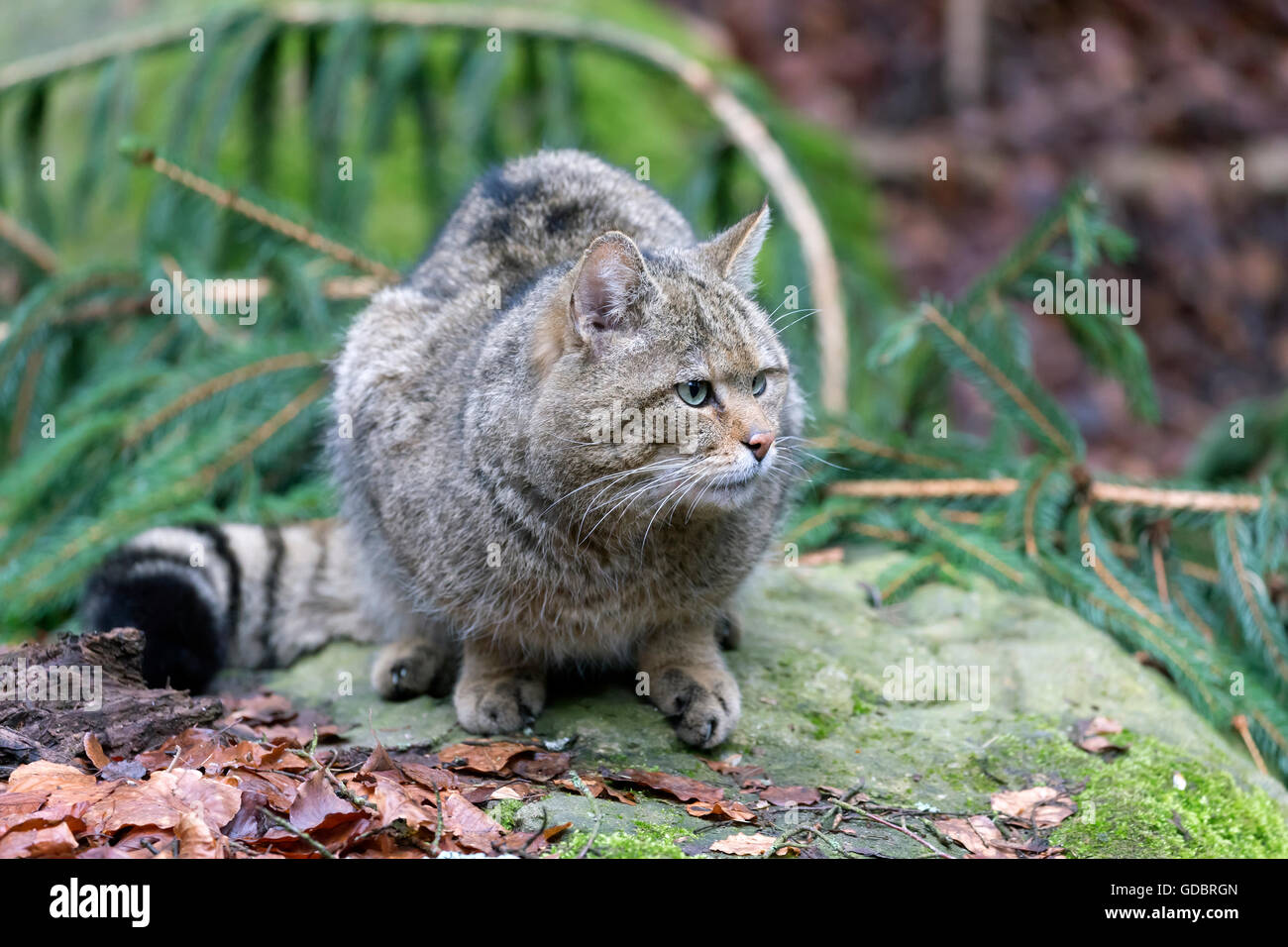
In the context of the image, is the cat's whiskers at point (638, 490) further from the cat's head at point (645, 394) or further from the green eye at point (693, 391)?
the green eye at point (693, 391)

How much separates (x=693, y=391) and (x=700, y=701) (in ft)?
3.07

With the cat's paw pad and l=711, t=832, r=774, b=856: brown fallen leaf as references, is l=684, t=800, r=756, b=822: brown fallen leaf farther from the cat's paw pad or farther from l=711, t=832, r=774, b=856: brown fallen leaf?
the cat's paw pad

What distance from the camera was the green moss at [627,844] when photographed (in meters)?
2.72

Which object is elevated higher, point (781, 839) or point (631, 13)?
point (631, 13)

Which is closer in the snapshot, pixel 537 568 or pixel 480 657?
pixel 537 568

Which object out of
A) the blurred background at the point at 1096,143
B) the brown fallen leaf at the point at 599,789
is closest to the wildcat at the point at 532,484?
the brown fallen leaf at the point at 599,789

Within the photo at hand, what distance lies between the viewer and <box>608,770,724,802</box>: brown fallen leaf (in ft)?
10.3

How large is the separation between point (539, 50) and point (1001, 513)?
12.3 ft

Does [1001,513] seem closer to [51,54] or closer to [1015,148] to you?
[51,54]

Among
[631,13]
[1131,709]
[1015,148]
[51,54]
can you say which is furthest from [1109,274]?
[51,54]

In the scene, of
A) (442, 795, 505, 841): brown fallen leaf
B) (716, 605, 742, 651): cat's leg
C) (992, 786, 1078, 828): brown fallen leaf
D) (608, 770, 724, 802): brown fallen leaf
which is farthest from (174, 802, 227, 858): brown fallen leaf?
(992, 786, 1078, 828): brown fallen leaf

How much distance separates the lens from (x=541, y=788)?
313 centimetres

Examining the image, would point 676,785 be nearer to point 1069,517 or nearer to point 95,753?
point 95,753

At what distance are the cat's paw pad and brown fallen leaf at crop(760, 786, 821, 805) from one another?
1.33m
